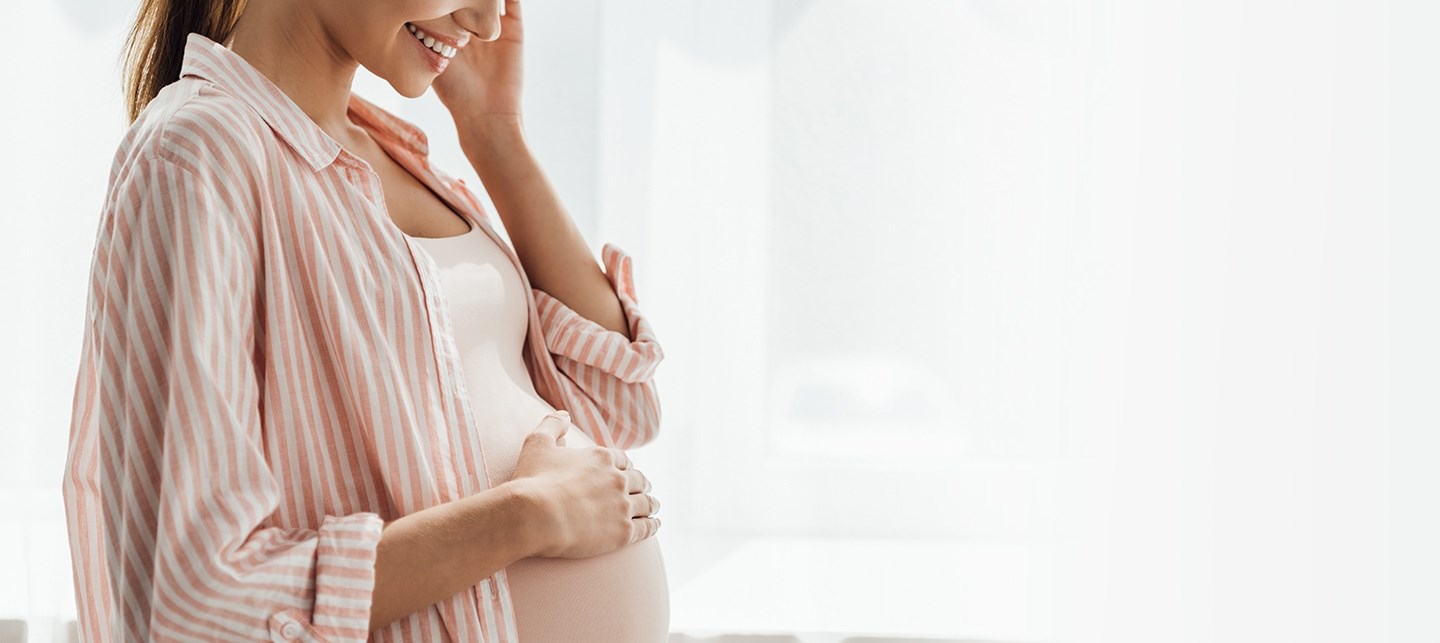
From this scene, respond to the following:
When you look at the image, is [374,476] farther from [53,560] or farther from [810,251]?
[53,560]

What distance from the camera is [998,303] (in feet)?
4.71

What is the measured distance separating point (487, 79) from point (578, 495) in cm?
54

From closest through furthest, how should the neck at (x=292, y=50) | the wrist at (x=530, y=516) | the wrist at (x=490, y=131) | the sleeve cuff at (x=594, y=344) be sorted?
the wrist at (x=530, y=516) < the neck at (x=292, y=50) < the sleeve cuff at (x=594, y=344) < the wrist at (x=490, y=131)

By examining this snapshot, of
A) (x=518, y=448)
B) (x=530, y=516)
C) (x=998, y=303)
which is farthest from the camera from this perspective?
(x=998, y=303)

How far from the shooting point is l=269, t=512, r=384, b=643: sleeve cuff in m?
0.63

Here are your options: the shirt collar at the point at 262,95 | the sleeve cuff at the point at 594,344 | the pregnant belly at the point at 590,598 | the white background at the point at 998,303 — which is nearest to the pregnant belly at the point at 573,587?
the pregnant belly at the point at 590,598

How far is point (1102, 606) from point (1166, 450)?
0.22 m

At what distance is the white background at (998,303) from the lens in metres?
1.38

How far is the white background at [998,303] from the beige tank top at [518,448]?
51 centimetres

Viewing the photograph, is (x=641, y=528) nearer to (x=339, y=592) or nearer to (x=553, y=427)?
(x=553, y=427)

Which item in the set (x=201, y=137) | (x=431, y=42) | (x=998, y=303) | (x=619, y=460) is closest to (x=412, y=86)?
(x=431, y=42)

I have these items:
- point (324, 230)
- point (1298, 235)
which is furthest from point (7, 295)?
point (1298, 235)

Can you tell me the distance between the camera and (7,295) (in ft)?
4.86

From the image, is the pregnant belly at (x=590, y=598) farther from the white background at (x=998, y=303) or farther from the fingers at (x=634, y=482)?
the white background at (x=998, y=303)
